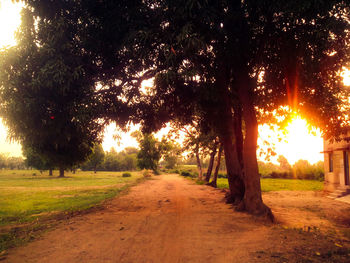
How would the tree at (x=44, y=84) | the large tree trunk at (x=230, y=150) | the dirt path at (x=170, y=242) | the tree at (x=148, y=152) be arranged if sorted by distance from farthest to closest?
the tree at (x=148, y=152)
the large tree trunk at (x=230, y=150)
the tree at (x=44, y=84)
the dirt path at (x=170, y=242)

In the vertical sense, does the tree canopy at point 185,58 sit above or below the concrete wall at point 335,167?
above

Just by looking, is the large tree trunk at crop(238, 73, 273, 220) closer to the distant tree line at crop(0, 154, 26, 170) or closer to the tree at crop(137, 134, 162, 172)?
the tree at crop(137, 134, 162, 172)

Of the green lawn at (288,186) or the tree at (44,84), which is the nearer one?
the tree at (44,84)

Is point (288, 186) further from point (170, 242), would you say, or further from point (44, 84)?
point (44, 84)

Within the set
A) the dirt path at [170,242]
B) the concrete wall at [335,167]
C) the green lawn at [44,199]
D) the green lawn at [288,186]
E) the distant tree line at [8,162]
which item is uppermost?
the concrete wall at [335,167]

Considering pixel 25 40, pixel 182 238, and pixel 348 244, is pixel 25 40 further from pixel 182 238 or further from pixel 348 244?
pixel 348 244

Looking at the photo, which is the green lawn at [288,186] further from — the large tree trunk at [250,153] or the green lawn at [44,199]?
the large tree trunk at [250,153]

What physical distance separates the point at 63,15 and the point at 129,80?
13.4 feet

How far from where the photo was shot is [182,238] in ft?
22.2

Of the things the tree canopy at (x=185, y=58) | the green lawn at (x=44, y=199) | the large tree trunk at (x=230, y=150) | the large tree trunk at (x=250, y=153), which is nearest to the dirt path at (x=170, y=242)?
the large tree trunk at (x=250, y=153)

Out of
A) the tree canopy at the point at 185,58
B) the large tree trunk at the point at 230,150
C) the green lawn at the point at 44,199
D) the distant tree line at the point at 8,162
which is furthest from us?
the distant tree line at the point at 8,162

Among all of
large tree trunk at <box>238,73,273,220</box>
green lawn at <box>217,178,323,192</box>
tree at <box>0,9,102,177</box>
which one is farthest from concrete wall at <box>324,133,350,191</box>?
tree at <box>0,9,102,177</box>

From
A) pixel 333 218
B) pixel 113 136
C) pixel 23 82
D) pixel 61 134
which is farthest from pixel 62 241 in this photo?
pixel 333 218

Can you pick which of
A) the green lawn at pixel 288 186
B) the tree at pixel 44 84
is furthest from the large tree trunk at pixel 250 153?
→ the green lawn at pixel 288 186
